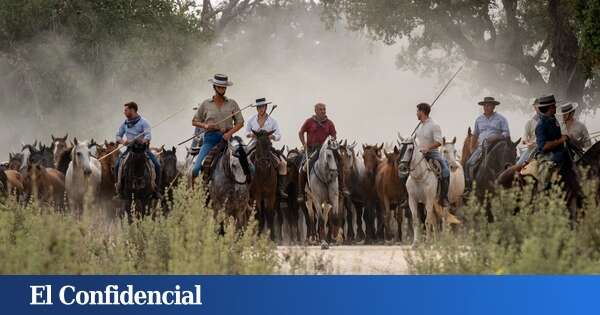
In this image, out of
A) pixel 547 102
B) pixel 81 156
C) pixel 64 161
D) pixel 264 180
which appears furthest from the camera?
pixel 64 161

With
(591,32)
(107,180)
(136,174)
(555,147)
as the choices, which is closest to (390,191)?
(107,180)

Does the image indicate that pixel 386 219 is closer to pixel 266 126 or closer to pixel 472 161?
pixel 472 161

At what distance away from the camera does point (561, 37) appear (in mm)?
43094

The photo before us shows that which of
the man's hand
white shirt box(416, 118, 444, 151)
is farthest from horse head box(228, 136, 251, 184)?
white shirt box(416, 118, 444, 151)

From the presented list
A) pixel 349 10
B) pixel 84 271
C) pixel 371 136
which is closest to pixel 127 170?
pixel 84 271

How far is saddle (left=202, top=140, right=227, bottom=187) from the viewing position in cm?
2155

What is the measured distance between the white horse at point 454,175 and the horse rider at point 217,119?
5.36 m

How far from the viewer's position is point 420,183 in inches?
952

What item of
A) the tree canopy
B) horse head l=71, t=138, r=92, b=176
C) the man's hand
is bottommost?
the man's hand

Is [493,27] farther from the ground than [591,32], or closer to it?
farther from the ground

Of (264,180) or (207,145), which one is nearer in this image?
(207,145)

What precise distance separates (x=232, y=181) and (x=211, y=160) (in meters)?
0.42

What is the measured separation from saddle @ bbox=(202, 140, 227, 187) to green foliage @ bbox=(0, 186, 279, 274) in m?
5.72

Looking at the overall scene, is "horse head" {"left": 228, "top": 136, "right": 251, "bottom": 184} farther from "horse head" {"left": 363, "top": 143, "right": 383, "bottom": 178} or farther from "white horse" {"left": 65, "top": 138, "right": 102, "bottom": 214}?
"horse head" {"left": 363, "top": 143, "right": 383, "bottom": 178}
